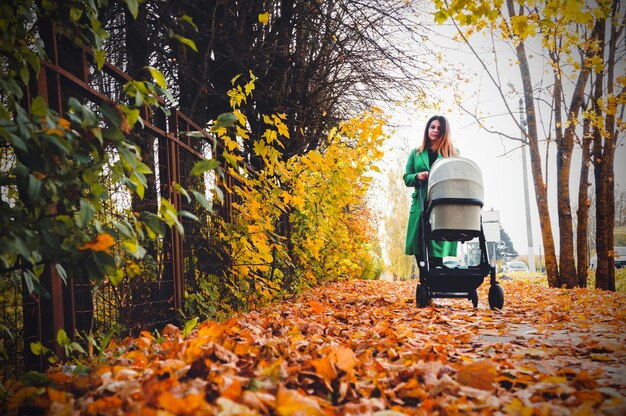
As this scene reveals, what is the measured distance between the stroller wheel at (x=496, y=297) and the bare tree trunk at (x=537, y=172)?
19.0ft

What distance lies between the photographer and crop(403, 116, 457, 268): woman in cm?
559

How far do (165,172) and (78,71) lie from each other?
1203 mm

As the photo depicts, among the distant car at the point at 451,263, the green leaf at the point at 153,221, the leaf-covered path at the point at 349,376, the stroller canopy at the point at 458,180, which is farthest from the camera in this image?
the distant car at the point at 451,263

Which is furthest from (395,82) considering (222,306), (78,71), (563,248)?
(78,71)

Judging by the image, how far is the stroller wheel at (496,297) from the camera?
525 centimetres

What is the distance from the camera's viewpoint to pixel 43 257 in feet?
5.67

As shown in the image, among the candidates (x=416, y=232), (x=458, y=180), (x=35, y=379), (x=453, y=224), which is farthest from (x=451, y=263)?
(x=35, y=379)

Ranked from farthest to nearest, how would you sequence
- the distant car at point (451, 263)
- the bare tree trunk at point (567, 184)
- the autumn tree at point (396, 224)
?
the autumn tree at point (396, 224) < the bare tree trunk at point (567, 184) < the distant car at point (451, 263)

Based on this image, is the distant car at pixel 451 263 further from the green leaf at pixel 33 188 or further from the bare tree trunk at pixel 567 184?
the bare tree trunk at pixel 567 184

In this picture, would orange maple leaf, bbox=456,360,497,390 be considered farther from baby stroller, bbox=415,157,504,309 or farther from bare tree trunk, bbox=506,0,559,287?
bare tree trunk, bbox=506,0,559,287

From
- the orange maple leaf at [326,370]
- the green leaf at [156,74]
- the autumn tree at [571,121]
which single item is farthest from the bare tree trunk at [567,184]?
the green leaf at [156,74]

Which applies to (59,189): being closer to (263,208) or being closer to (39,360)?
(39,360)

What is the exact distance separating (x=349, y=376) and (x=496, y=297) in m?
3.71

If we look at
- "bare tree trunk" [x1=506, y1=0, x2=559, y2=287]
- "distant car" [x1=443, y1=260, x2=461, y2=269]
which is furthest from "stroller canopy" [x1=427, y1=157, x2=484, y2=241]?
"bare tree trunk" [x1=506, y1=0, x2=559, y2=287]
